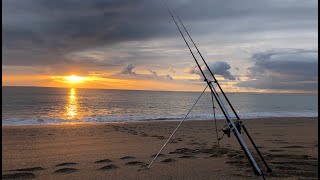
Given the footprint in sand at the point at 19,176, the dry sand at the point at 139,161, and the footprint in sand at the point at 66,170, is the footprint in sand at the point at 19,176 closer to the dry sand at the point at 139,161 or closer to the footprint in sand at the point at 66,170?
the dry sand at the point at 139,161

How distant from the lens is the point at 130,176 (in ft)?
18.6

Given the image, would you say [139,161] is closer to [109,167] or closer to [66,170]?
[109,167]

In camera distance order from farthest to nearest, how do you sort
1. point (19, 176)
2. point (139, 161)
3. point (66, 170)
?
point (139, 161)
point (66, 170)
point (19, 176)

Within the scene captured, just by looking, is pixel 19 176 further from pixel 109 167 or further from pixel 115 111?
pixel 115 111

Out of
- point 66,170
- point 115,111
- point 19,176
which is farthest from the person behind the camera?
point 115,111

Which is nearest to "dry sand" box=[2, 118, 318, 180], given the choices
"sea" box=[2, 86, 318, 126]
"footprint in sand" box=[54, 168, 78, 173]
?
"footprint in sand" box=[54, 168, 78, 173]

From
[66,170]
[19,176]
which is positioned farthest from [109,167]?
[19,176]

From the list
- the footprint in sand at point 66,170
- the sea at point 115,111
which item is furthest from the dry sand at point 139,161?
the sea at point 115,111

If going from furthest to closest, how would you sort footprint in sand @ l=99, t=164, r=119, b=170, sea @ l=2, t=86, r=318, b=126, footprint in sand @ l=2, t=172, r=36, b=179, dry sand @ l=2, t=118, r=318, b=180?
sea @ l=2, t=86, r=318, b=126 < footprint in sand @ l=99, t=164, r=119, b=170 < dry sand @ l=2, t=118, r=318, b=180 < footprint in sand @ l=2, t=172, r=36, b=179

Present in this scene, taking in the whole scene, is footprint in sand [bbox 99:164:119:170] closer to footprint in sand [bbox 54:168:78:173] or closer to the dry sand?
the dry sand

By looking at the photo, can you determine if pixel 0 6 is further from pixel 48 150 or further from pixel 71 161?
pixel 48 150

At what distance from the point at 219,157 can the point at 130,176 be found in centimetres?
246

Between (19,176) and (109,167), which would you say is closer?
(19,176)

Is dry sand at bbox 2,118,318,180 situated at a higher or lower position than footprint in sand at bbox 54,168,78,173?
lower
